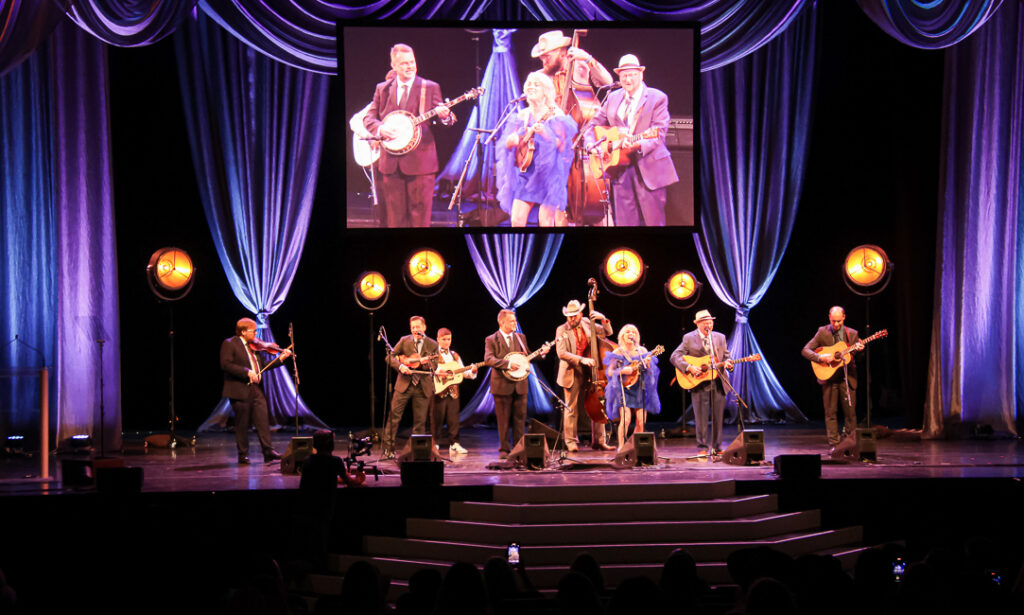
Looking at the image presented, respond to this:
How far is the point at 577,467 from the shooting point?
1002cm

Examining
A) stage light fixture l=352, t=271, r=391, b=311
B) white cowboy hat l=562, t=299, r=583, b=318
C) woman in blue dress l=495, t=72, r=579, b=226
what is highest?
woman in blue dress l=495, t=72, r=579, b=226

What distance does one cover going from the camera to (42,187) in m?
11.8

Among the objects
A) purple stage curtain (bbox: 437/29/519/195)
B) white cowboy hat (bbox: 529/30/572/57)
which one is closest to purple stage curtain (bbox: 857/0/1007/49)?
white cowboy hat (bbox: 529/30/572/57)

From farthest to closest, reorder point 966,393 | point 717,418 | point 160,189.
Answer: point 160,189, point 966,393, point 717,418

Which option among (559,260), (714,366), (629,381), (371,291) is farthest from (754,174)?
(371,291)

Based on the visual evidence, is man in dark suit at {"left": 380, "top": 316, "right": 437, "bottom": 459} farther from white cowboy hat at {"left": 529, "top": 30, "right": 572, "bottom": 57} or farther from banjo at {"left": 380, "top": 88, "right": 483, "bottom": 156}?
white cowboy hat at {"left": 529, "top": 30, "right": 572, "bottom": 57}

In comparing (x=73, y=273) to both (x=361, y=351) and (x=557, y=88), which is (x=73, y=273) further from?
(x=557, y=88)

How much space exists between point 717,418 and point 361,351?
546 centimetres

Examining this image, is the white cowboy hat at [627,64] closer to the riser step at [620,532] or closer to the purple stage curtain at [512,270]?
the purple stage curtain at [512,270]

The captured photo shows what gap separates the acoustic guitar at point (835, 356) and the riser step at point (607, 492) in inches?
120

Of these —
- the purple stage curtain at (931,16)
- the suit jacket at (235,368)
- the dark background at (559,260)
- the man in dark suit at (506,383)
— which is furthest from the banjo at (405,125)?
the purple stage curtain at (931,16)

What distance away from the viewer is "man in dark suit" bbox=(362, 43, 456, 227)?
1212cm

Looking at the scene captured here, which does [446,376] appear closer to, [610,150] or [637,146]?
[610,150]

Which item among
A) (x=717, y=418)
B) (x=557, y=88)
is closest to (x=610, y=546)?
(x=717, y=418)
